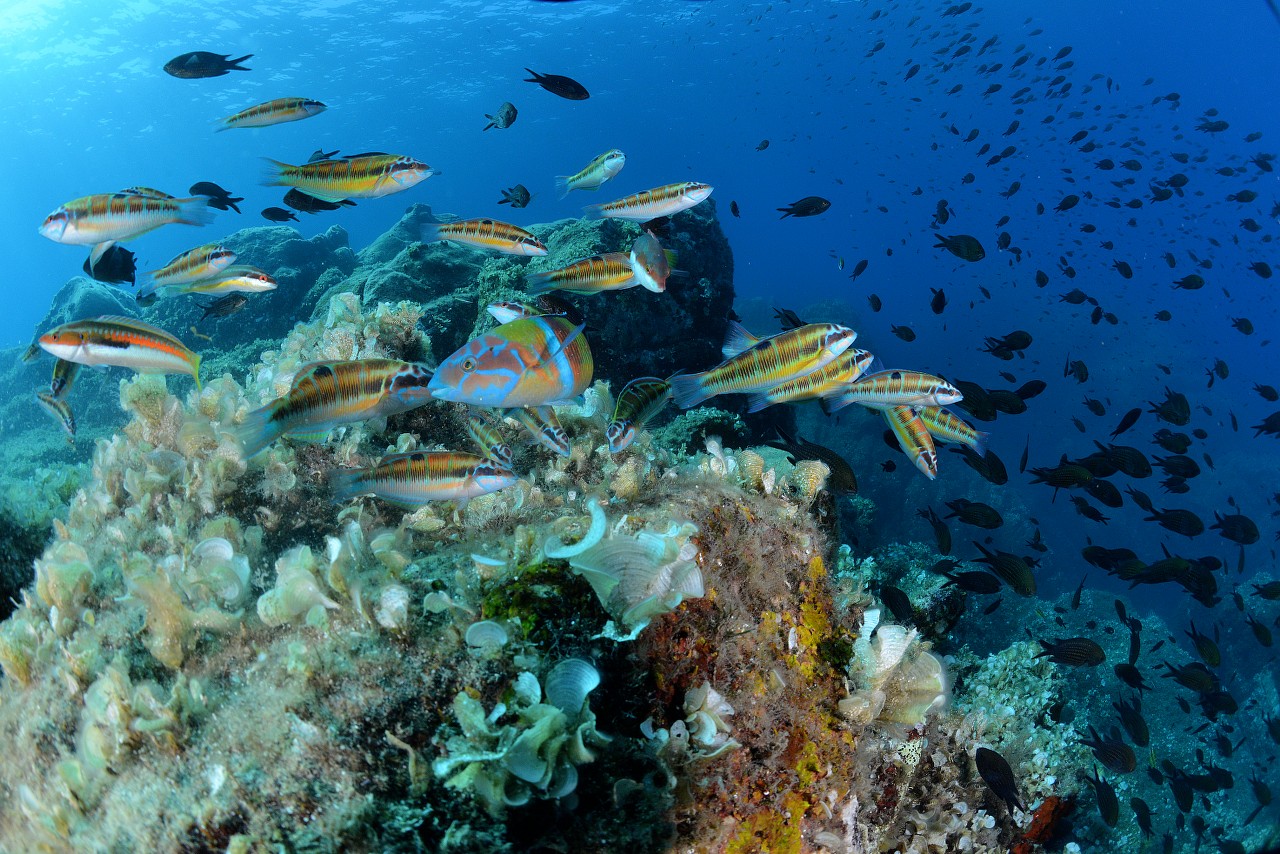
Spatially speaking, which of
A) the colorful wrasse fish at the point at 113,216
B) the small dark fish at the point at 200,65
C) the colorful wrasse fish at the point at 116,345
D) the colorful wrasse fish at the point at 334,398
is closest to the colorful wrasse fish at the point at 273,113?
the small dark fish at the point at 200,65

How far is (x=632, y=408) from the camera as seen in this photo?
336cm

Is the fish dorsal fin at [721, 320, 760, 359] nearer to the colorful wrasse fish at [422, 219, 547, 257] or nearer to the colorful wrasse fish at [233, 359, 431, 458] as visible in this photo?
the colorful wrasse fish at [422, 219, 547, 257]

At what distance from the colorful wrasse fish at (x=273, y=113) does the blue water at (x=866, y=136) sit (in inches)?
308

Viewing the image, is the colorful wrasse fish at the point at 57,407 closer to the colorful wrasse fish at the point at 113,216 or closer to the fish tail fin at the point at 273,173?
the colorful wrasse fish at the point at 113,216

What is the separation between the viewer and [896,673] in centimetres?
290

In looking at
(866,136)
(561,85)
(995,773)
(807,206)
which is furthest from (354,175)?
(866,136)

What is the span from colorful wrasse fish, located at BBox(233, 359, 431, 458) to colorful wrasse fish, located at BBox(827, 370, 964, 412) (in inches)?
117

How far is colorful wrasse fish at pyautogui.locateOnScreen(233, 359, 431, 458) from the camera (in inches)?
87.0

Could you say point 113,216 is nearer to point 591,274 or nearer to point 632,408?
point 591,274

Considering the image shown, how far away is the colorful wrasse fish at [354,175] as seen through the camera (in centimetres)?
404

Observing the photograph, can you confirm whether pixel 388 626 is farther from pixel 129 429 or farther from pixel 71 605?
pixel 129 429

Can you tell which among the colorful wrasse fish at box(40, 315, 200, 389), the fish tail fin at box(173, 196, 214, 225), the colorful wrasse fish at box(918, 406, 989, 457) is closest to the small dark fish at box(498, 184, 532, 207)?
the fish tail fin at box(173, 196, 214, 225)

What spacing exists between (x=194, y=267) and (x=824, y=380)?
529 centimetres

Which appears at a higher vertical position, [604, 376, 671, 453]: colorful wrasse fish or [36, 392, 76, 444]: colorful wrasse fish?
[604, 376, 671, 453]: colorful wrasse fish
